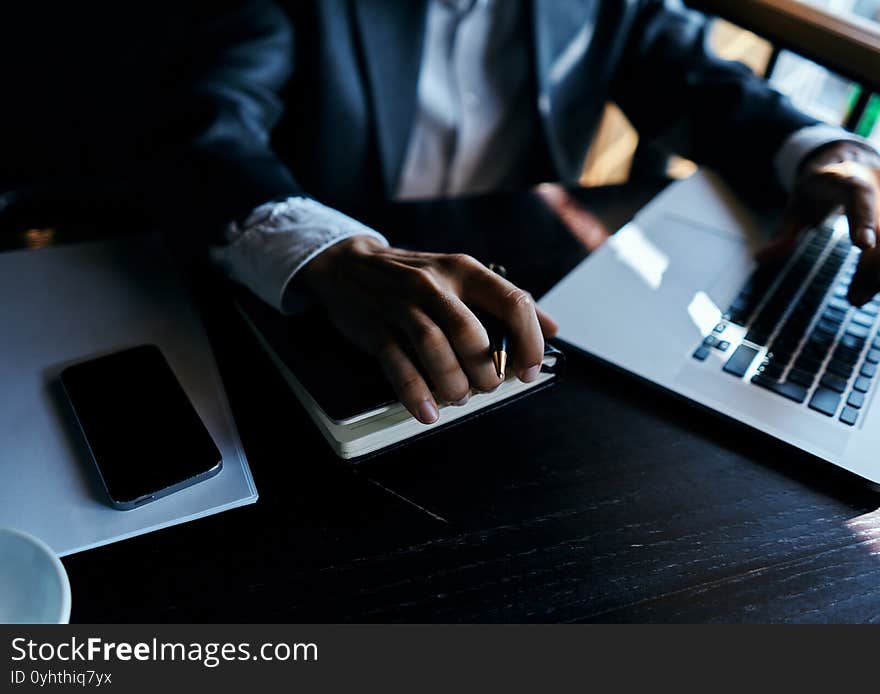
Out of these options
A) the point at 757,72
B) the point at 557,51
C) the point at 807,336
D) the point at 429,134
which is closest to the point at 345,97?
the point at 429,134

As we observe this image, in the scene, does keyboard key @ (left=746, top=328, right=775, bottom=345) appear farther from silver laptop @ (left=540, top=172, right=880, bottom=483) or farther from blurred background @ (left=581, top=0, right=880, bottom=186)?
blurred background @ (left=581, top=0, right=880, bottom=186)

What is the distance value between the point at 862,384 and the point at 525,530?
0.30m

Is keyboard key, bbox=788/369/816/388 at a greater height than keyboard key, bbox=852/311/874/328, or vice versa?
keyboard key, bbox=852/311/874/328

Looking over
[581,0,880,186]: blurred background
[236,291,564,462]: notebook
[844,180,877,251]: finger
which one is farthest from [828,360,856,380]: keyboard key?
[581,0,880,186]: blurred background

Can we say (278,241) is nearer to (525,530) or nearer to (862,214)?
(525,530)

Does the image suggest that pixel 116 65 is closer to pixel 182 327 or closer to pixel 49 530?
pixel 182 327

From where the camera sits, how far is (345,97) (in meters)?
0.87

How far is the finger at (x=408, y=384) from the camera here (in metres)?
0.46

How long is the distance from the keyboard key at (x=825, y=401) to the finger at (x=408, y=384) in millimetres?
287

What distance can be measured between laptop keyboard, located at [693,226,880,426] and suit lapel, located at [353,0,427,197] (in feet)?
1.58

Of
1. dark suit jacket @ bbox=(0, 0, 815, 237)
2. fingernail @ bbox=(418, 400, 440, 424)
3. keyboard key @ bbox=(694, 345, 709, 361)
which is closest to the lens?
fingernail @ bbox=(418, 400, 440, 424)

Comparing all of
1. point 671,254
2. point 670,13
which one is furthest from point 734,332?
point 670,13

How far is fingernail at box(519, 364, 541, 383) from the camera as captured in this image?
487 millimetres

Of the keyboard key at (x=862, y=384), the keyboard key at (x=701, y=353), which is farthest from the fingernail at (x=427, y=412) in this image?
the keyboard key at (x=862, y=384)
